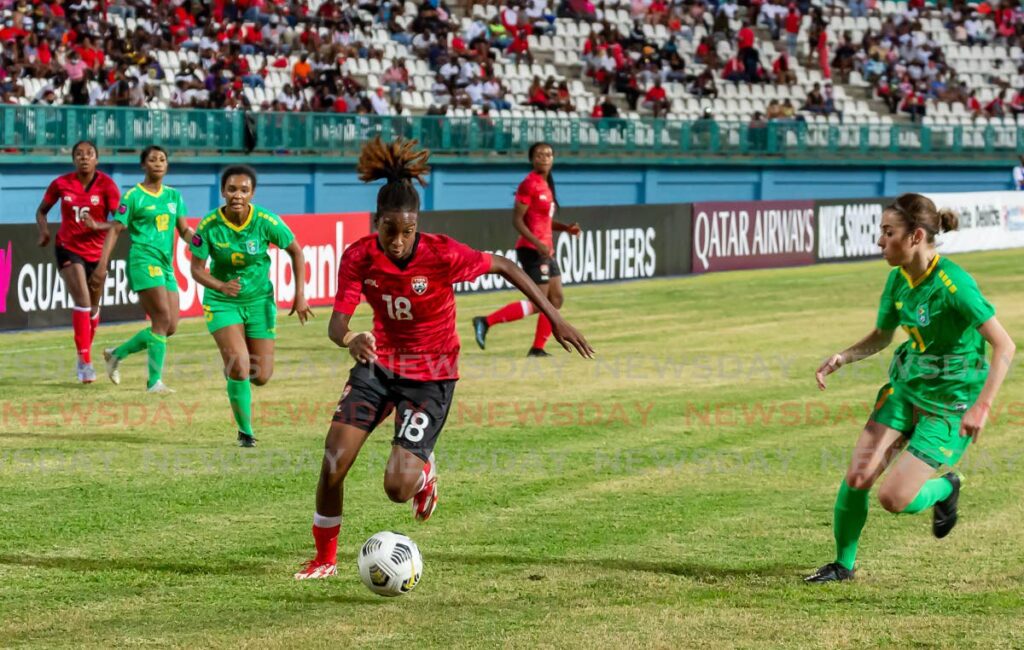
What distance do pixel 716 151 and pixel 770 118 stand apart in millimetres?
3424

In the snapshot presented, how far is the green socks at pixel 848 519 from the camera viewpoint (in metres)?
7.63

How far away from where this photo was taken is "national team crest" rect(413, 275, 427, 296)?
7863mm

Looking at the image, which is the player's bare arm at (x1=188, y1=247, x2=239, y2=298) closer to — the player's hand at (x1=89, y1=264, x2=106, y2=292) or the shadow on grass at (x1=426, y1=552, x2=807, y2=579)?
the shadow on grass at (x1=426, y1=552, x2=807, y2=579)

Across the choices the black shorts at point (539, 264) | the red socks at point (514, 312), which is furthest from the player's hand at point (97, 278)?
the black shorts at point (539, 264)

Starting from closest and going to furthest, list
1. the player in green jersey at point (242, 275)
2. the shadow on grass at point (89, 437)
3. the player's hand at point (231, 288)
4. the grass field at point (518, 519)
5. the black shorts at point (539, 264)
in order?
1. the grass field at point (518, 519)
2. the player's hand at point (231, 288)
3. the player in green jersey at point (242, 275)
4. the shadow on grass at point (89, 437)
5. the black shorts at point (539, 264)

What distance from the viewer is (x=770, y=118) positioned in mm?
40750

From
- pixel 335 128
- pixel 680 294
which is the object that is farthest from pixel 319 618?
pixel 335 128

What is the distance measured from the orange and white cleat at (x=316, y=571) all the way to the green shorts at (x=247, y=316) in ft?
13.4

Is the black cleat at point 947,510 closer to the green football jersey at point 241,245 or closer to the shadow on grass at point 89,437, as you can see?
the green football jersey at point 241,245

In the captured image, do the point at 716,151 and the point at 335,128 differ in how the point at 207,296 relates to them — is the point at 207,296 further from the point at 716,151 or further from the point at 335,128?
the point at 716,151

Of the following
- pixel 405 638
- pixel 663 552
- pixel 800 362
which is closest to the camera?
pixel 405 638

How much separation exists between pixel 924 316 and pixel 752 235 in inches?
1017

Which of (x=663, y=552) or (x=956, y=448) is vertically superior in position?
(x=956, y=448)

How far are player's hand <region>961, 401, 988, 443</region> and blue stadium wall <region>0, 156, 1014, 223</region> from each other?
811 inches
